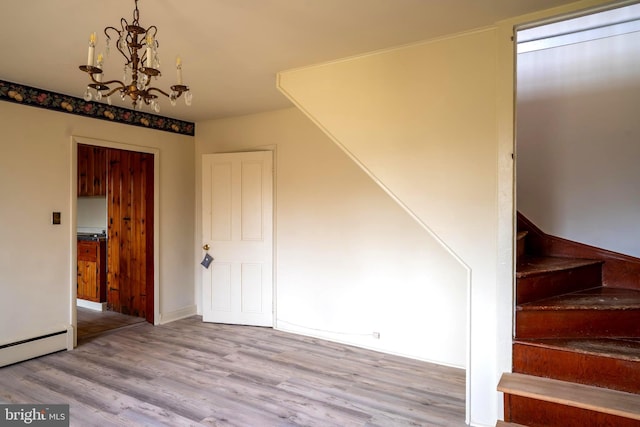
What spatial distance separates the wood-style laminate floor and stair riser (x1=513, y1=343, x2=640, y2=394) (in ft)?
2.14

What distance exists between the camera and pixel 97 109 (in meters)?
3.82

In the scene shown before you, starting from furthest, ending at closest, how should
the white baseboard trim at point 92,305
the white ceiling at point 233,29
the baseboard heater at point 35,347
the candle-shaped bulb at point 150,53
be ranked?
1. the white baseboard trim at point 92,305
2. the baseboard heater at point 35,347
3. the white ceiling at point 233,29
4. the candle-shaped bulb at point 150,53

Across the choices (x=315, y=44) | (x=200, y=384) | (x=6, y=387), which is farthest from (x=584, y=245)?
(x=6, y=387)

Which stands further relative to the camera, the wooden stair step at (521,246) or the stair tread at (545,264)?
the wooden stair step at (521,246)

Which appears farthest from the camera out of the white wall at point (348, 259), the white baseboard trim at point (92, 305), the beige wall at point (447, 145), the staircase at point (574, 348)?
the white baseboard trim at point (92, 305)

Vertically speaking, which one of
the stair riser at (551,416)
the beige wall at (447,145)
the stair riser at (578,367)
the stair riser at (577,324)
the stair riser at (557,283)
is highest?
the beige wall at (447,145)

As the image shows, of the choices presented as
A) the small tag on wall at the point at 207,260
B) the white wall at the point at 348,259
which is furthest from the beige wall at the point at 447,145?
the small tag on wall at the point at 207,260

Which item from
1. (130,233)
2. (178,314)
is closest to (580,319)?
(178,314)

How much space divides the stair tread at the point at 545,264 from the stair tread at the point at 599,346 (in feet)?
1.24

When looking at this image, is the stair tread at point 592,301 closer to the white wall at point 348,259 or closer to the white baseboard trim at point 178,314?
the white wall at point 348,259

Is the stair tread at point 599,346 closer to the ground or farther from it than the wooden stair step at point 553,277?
closer to the ground

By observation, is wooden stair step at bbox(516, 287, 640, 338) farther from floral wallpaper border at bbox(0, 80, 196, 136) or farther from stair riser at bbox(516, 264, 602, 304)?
floral wallpaper border at bbox(0, 80, 196, 136)

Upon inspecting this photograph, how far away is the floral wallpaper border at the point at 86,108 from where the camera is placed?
324 cm

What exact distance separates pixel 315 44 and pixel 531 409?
2520mm
